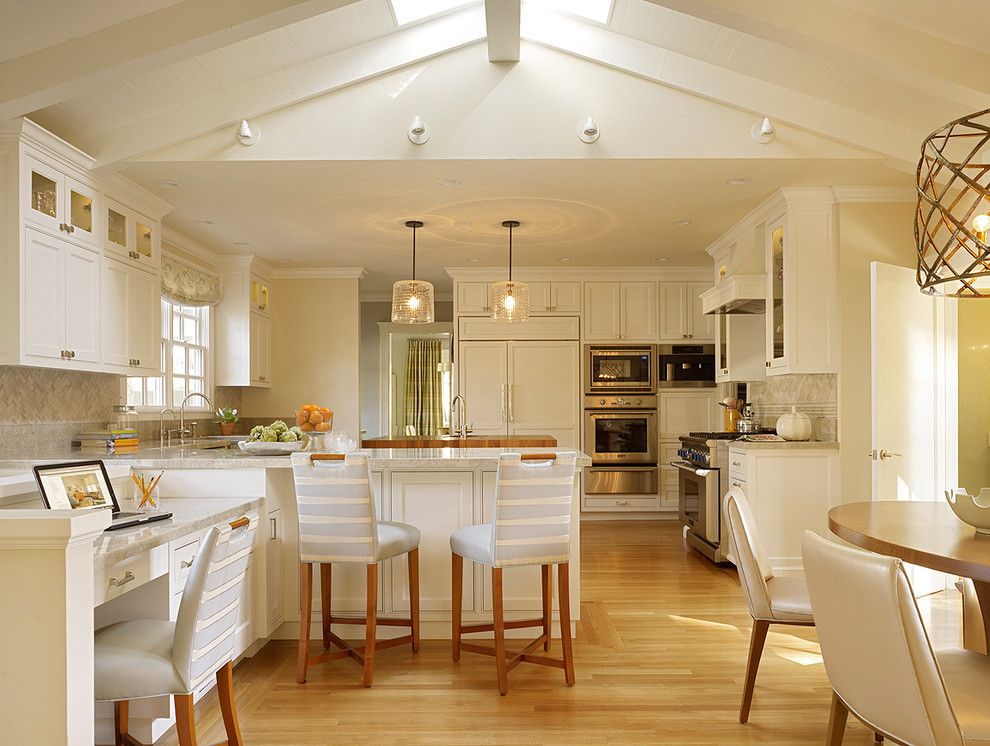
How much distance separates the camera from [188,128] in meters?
3.81

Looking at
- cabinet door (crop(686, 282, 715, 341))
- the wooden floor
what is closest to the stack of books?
the wooden floor

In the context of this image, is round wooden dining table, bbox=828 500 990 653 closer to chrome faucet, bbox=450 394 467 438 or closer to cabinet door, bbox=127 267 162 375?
cabinet door, bbox=127 267 162 375

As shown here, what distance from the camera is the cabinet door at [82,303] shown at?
3787 mm

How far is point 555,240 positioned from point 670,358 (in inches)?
78.8

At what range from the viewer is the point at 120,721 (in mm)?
2379

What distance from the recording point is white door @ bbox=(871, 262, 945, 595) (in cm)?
391

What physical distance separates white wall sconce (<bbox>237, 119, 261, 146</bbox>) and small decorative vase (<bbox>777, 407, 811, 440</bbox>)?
Answer: 3608mm

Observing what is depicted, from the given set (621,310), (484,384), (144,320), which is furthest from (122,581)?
(621,310)

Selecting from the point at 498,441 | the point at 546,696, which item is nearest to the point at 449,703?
the point at 546,696

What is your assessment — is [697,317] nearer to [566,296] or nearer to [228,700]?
[566,296]

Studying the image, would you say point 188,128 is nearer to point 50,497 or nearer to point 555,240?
point 50,497

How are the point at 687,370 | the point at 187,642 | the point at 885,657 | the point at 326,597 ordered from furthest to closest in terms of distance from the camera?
the point at 687,370, the point at 326,597, the point at 187,642, the point at 885,657

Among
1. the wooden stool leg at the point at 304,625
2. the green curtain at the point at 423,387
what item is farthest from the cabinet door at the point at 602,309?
the wooden stool leg at the point at 304,625

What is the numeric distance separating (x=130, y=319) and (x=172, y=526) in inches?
97.8
